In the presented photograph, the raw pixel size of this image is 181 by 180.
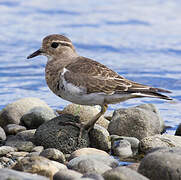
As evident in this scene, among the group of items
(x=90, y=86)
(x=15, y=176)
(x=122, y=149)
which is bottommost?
(x=122, y=149)

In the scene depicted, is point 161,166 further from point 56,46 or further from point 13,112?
point 13,112

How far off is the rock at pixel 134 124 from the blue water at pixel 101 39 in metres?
1.20

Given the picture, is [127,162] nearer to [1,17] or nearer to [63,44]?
[63,44]

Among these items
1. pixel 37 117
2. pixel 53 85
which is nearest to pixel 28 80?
pixel 37 117

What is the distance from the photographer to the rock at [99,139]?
871 cm

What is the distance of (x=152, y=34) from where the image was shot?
721 inches

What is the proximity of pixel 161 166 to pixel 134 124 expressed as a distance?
2863mm

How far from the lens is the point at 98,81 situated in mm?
8430

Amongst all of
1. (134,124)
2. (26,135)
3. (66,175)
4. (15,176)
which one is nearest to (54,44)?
(26,135)

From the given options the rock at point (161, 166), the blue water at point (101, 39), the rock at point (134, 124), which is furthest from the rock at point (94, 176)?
the blue water at point (101, 39)

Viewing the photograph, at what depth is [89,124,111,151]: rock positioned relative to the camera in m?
8.71

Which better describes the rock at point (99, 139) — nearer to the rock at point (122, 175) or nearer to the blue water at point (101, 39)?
the blue water at point (101, 39)

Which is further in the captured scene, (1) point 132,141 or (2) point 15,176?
(1) point 132,141

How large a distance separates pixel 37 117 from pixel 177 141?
248cm
